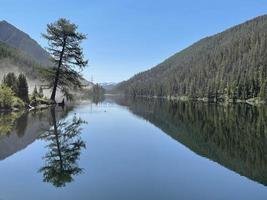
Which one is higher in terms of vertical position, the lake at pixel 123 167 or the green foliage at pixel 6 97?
the green foliage at pixel 6 97

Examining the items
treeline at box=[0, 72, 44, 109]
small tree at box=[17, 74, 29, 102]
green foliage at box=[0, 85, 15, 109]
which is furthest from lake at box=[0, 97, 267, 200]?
small tree at box=[17, 74, 29, 102]

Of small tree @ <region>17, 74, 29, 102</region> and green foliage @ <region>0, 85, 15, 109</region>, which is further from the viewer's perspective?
small tree @ <region>17, 74, 29, 102</region>

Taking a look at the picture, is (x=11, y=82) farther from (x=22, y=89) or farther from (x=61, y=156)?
(x=61, y=156)

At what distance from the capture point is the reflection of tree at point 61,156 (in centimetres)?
1348

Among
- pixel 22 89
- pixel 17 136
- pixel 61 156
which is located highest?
pixel 22 89

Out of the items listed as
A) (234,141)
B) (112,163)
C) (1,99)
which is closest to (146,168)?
(112,163)

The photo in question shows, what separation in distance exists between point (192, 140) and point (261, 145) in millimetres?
5198

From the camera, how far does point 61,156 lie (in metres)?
17.2

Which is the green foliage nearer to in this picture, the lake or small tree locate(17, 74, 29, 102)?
small tree locate(17, 74, 29, 102)

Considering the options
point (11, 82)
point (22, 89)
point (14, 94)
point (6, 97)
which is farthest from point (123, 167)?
point (11, 82)

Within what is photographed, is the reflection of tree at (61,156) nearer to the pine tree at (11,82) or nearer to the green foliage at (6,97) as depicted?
the green foliage at (6,97)

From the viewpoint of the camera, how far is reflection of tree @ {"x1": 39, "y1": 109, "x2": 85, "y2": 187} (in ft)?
44.2

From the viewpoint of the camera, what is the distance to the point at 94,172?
47.3 feet

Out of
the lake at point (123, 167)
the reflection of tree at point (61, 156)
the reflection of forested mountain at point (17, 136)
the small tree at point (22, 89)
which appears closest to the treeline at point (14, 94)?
the small tree at point (22, 89)
